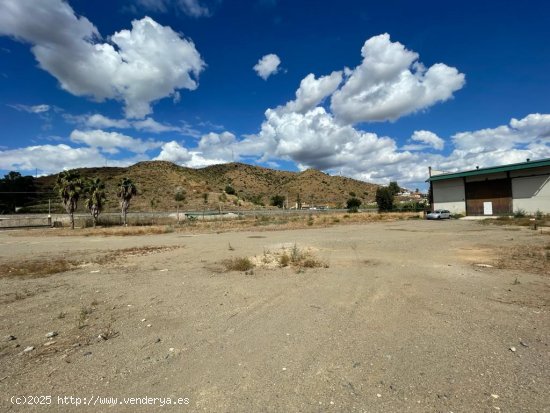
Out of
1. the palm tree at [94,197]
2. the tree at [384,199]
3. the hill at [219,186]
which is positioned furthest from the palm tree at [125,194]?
the tree at [384,199]

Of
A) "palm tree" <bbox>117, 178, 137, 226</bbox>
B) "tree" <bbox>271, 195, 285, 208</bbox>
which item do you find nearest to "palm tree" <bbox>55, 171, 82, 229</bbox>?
"palm tree" <bbox>117, 178, 137, 226</bbox>

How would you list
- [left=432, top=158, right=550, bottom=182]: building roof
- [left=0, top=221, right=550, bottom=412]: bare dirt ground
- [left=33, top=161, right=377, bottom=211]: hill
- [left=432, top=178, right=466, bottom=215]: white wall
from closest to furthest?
1. [left=0, top=221, right=550, bottom=412]: bare dirt ground
2. [left=432, top=158, right=550, bottom=182]: building roof
3. [left=432, top=178, right=466, bottom=215]: white wall
4. [left=33, top=161, right=377, bottom=211]: hill

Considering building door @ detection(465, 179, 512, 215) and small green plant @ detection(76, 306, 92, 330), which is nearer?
small green plant @ detection(76, 306, 92, 330)

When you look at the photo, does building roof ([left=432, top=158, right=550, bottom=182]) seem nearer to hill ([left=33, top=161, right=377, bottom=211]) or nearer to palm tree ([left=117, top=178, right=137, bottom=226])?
hill ([left=33, top=161, right=377, bottom=211])

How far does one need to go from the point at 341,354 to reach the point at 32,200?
97458 millimetres

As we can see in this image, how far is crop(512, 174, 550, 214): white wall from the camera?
4259cm

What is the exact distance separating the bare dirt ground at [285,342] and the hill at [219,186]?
65.1m

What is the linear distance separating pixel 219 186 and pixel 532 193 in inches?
3160

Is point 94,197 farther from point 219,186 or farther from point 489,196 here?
point 219,186

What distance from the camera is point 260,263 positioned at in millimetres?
12711

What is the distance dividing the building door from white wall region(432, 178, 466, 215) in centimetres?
87

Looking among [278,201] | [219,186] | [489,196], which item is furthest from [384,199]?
[219,186]

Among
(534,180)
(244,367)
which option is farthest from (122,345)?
(534,180)

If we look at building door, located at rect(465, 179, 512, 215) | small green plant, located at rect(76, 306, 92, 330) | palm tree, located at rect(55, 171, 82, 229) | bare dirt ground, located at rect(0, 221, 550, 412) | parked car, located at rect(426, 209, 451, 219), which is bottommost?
bare dirt ground, located at rect(0, 221, 550, 412)
